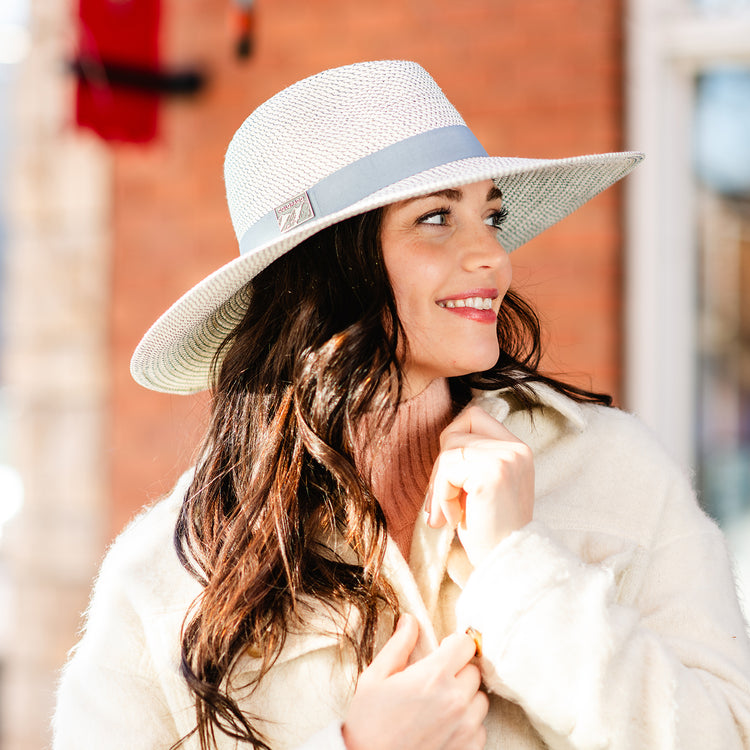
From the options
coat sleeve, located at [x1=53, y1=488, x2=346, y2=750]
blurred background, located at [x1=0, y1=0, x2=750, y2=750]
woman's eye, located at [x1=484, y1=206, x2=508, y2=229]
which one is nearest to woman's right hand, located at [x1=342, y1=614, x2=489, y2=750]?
coat sleeve, located at [x1=53, y1=488, x2=346, y2=750]

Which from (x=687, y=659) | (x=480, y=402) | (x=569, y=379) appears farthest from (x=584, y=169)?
(x=569, y=379)

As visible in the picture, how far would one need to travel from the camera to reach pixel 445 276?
1535mm

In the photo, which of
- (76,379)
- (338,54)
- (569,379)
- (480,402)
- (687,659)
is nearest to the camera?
(687,659)

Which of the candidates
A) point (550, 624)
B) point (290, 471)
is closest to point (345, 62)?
point (290, 471)

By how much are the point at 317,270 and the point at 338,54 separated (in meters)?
2.08

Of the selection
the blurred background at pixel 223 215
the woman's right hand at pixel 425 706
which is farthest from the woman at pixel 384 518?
the blurred background at pixel 223 215

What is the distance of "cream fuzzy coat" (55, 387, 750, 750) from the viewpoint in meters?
1.27

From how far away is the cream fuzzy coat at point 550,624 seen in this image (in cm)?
127

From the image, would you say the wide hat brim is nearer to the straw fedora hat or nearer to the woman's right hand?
the straw fedora hat

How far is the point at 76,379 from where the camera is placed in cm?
394

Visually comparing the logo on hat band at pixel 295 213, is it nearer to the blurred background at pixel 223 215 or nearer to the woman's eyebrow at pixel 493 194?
the woman's eyebrow at pixel 493 194

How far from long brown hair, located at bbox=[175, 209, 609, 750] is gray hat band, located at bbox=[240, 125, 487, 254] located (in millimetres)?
67

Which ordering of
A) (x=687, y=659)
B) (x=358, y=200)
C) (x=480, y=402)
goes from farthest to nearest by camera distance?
(x=480, y=402), (x=358, y=200), (x=687, y=659)

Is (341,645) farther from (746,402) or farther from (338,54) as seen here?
(338,54)
